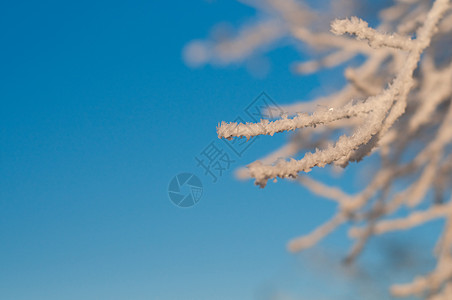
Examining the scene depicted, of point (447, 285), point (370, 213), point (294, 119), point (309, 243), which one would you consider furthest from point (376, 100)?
point (309, 243)

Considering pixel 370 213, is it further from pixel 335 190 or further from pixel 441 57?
pixel 441 57

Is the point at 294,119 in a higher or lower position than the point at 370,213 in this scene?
lower

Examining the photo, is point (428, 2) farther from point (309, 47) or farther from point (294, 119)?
point (294, 119)

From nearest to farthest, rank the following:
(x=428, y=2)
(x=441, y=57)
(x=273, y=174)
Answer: (x=273, y=174) → (x=428, y=2) → (x=441, y=57)

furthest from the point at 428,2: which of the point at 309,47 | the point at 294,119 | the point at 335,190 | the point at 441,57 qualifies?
the point at 294,119

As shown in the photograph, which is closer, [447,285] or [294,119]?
[294,119]

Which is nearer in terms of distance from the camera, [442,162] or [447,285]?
[447,285]

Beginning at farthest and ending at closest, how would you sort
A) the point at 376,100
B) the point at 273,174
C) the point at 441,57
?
the point at 441,57 < the point at 376,100 < the point at 273,174

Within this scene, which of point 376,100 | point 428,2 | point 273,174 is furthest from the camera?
point 428,2

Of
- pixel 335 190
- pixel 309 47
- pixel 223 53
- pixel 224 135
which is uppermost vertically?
pixel 223 53
